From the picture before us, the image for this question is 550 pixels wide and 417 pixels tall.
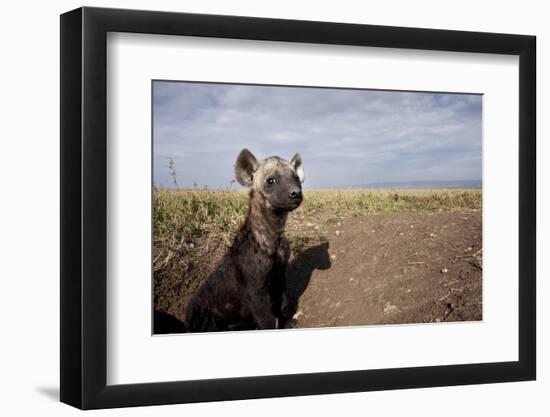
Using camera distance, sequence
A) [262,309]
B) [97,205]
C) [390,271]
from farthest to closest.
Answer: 1. [390,271]
2. [262,309]
3. [97,205]

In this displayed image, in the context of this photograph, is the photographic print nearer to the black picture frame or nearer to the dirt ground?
the dirt ground

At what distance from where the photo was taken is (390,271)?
6969 mm

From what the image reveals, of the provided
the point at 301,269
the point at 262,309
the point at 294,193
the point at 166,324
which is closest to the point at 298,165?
the point at 294,193

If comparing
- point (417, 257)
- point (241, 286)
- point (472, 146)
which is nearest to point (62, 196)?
point (241, 286)

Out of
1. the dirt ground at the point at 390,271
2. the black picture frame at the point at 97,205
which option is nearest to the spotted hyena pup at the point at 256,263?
the dirt ground at the point at 390,271

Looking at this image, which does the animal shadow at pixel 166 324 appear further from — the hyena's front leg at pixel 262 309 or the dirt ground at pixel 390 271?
the dirt ground at pixel 390 271

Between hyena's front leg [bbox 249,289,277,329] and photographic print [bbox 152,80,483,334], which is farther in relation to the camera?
hyena's front leg [bbox 249,289,277,329]

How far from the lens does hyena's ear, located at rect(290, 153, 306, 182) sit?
6.61 meters

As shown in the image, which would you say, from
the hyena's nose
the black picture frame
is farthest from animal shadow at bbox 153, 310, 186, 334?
the hyena's nose

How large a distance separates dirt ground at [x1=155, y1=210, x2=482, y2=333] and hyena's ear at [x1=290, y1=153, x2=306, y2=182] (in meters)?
0.38

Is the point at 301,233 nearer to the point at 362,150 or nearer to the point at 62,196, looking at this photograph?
the point at 362,150

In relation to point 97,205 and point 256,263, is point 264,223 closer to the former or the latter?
point 256,263

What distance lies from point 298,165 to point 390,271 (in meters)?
1.18

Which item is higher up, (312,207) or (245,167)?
(245,167)
